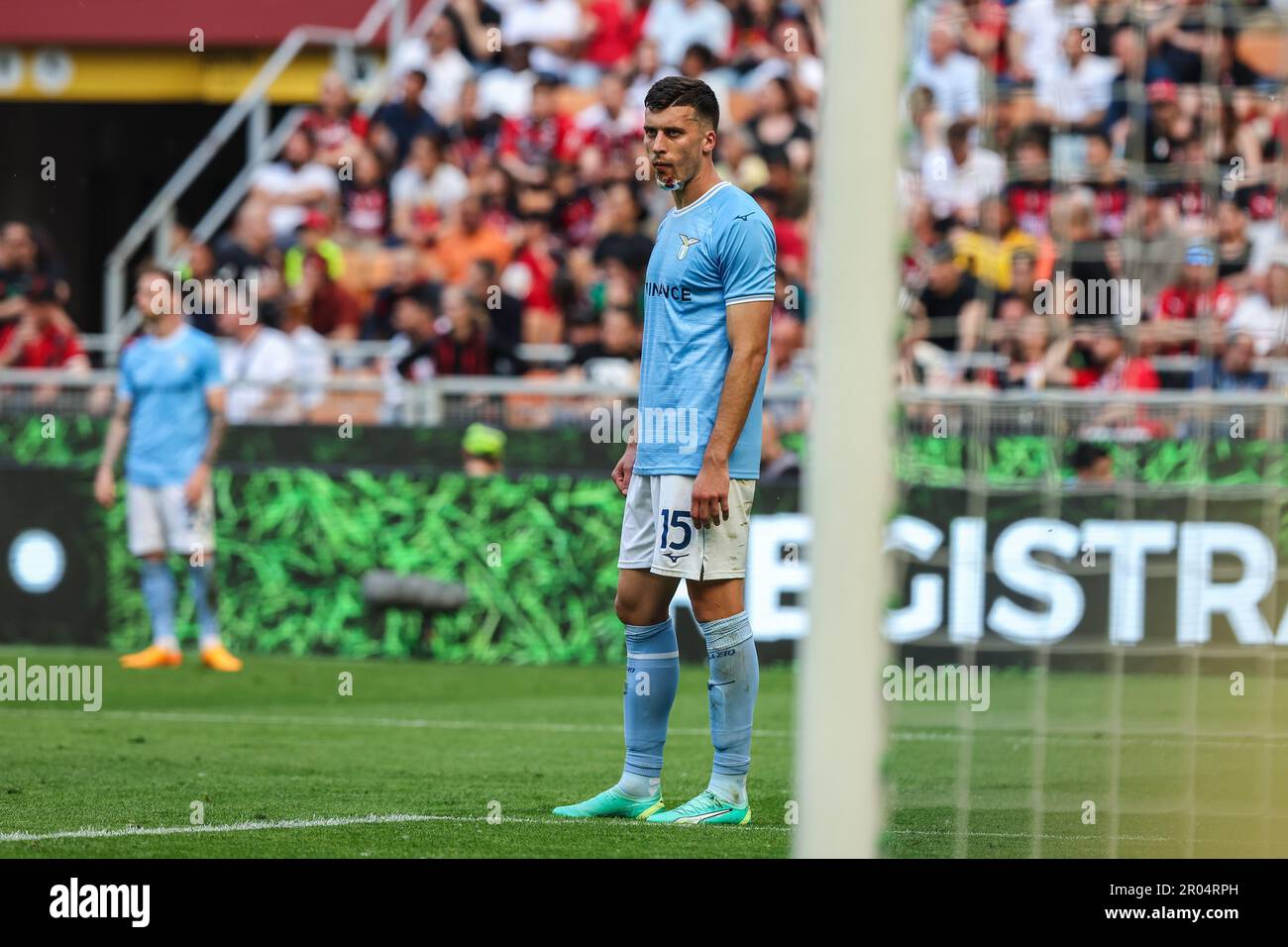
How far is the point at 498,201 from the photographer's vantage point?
1619cm

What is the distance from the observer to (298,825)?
21.5 feet

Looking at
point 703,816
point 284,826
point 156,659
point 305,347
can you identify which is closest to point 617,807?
point 703,816

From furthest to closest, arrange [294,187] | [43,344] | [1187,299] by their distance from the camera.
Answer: [294,187] < [43,344] < [1187,299]

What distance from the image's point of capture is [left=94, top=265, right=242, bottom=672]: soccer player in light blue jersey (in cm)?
1250

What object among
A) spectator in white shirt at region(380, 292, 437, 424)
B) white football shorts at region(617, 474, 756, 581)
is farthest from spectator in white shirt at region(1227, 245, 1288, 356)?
white football shorts at region(617, 474, 756, 581)

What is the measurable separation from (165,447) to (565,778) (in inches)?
215

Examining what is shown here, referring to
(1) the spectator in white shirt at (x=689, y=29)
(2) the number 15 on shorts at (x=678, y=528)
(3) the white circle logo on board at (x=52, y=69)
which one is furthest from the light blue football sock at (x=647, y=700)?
(3) the white circle logo on board at (x=52, y=69)

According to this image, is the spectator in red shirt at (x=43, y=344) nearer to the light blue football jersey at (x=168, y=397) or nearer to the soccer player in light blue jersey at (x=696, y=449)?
the light blue football jersey at (x=168, y=397)

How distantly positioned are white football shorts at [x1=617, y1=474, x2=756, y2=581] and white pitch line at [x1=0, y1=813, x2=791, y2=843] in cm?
81

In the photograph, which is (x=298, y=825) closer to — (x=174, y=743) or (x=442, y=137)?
(x=174, y=743)

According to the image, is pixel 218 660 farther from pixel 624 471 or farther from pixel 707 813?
pixel 707 813

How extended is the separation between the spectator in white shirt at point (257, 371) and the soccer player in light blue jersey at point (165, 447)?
0.90 m
